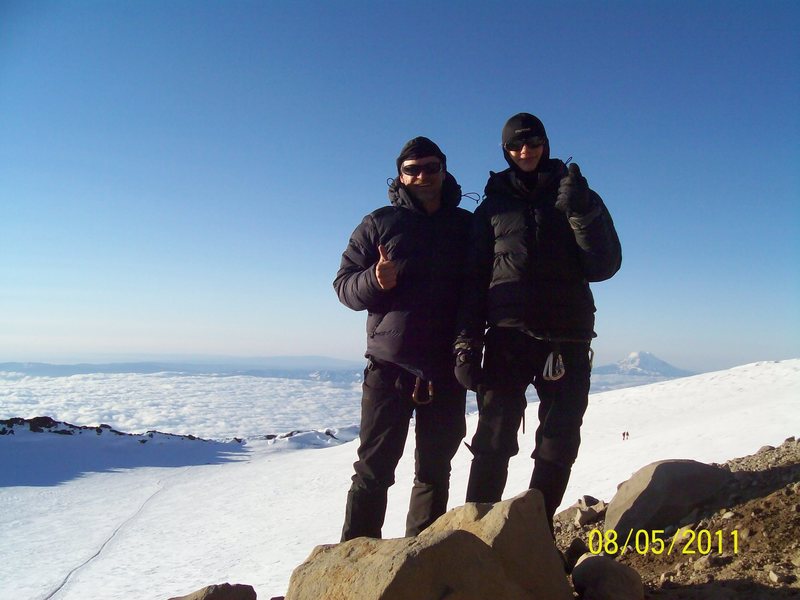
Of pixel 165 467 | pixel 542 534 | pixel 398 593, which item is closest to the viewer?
pixel 398 593

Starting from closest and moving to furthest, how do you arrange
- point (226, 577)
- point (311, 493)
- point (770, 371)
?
point (226, 577)
point (311, 493)
point (770, 371)

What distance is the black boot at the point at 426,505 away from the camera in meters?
2.71

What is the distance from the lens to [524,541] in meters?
1.88

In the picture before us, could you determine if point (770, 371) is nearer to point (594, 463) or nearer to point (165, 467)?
point (594, 463)

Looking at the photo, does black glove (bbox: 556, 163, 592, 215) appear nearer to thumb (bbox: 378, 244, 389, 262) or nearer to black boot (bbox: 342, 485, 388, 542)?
thumb (bbox: 378, 244, 389, 262)

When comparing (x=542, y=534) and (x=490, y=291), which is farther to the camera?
(x=490, y=291)

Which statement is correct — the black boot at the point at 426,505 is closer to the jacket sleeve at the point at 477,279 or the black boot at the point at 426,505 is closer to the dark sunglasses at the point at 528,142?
the jacket sleeve at the point at 477,279

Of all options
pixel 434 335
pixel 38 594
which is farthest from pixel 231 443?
pixel 434 335

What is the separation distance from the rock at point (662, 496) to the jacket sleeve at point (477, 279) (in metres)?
1.49

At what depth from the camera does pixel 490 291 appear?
268cm

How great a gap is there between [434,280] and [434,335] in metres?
0.28

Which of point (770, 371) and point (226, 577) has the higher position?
point (770, 371)

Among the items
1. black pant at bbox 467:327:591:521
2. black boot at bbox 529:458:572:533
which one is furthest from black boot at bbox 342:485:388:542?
black boot at bbox 529:458:572:533
